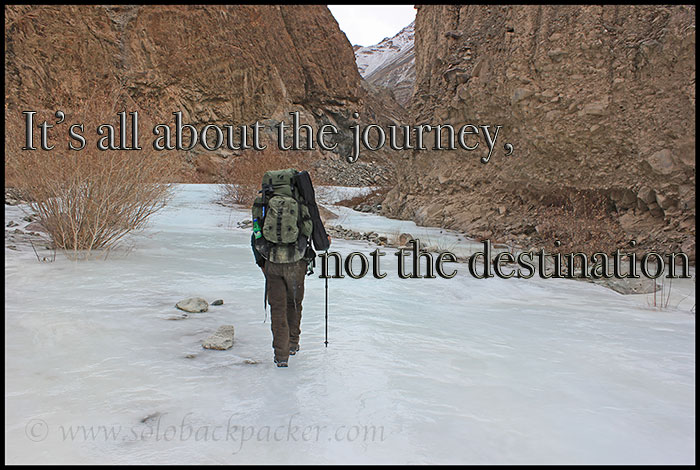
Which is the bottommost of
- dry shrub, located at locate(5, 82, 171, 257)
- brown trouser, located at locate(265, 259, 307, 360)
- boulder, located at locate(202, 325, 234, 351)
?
boulder, located at locate(202, 325, 234, 351)

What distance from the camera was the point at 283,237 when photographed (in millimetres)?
2764

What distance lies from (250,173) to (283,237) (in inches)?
503

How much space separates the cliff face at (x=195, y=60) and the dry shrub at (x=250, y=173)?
40.3ft

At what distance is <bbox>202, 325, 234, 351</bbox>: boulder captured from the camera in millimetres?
→ 3107

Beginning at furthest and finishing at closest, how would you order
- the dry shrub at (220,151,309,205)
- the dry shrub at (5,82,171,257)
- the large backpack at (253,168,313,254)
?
the dry shrub at (220,151,309,205), the dry shrub at (5,82,171,257), the large backpack at (253,168,313,254)

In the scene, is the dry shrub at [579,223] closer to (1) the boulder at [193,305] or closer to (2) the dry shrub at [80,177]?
(1) the boulder at [193,305]

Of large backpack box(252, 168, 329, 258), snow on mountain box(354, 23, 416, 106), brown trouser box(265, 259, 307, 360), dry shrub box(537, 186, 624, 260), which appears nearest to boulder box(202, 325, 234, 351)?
brown trouser box(265, 259, 307, 360)

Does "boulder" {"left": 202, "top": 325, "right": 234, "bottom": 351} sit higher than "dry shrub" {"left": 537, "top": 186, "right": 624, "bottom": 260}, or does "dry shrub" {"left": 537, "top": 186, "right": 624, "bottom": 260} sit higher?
"dry shrub" {"left": 537, "top": 186, "right": 624, "bottom": 260}

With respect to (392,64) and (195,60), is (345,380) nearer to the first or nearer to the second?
(195,60)

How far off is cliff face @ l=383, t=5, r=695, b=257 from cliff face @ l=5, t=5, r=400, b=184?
18869 millimetres

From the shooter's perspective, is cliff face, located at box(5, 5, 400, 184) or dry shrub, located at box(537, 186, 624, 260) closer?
dry shrub, located at box(537, 186, 624, 260)

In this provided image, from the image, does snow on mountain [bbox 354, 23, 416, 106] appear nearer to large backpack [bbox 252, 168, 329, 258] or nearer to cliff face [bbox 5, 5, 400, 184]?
cliff face [bbox 5, 5, 400, 184]

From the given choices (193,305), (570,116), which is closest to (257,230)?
(193,305)

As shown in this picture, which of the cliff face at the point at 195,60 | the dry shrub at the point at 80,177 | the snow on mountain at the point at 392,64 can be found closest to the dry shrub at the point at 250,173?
the dry shrub at the point at 80,177
